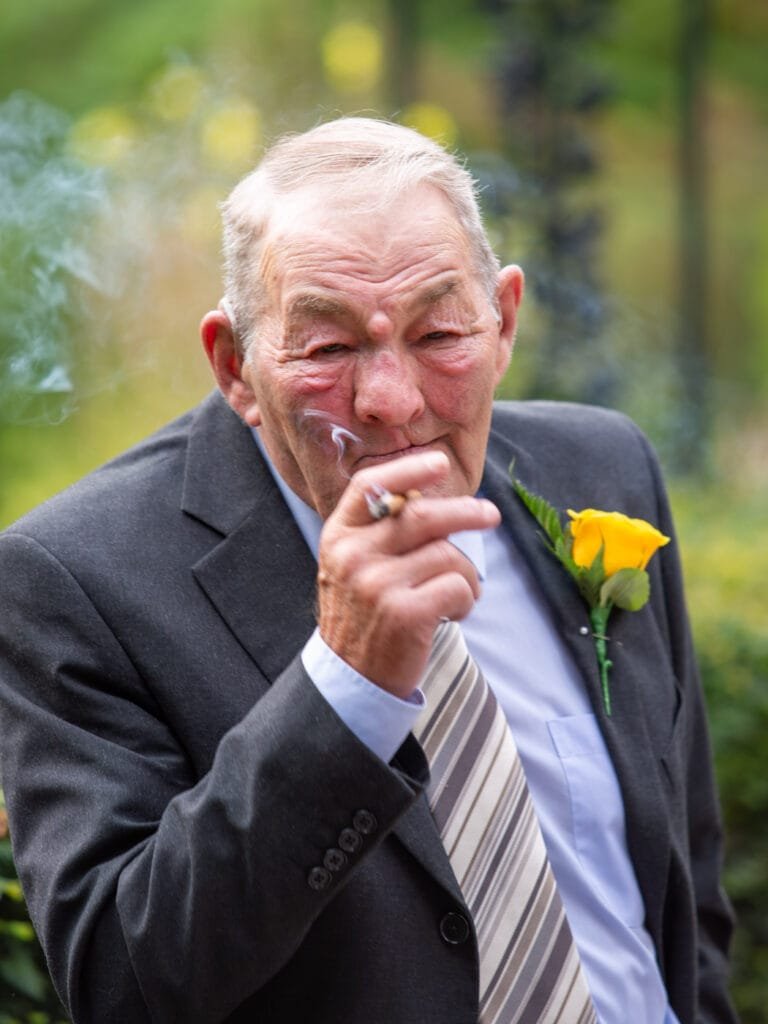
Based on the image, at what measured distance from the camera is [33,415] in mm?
5023

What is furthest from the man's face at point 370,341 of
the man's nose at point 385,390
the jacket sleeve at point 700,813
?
the jacket sleeve at point 700,813

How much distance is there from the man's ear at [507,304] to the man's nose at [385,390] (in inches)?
12.8

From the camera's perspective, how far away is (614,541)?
2621 millimetres

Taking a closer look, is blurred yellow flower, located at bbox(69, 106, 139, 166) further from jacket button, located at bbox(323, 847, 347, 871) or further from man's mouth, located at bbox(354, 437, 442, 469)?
jacket button, located at bbox(323, 847, 347, 871)

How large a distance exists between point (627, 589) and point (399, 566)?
3.05 ft

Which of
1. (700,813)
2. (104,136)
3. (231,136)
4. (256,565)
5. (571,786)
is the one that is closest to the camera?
(256,565)

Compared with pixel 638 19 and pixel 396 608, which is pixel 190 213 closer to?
pixel 638 19

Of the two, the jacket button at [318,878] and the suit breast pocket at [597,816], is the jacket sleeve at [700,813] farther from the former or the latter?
the jacket button at [318,878]

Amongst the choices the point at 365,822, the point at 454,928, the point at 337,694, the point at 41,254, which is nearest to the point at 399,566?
the point at 337,694

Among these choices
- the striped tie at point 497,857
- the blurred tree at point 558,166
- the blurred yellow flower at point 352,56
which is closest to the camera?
the striped tie at point 497,857

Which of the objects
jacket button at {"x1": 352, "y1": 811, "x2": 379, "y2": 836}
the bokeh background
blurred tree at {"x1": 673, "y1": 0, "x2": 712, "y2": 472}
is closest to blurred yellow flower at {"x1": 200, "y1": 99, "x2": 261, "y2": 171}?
the bokeh background

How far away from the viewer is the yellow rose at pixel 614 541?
2.61 meters

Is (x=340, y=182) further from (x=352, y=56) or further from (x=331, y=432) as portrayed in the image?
(x=352, y=56)

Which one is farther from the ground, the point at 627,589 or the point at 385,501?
the point at 385,501
